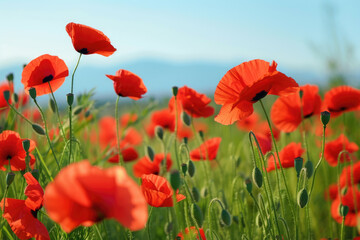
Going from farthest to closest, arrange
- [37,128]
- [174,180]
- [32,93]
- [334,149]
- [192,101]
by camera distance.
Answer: [334,149], [192,101], [37,128], [32,93], [174,180]

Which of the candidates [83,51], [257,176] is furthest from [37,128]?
[257,176]

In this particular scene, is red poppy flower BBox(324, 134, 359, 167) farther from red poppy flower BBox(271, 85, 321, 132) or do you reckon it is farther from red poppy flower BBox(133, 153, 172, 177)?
red poppy flower BBox(133, 153, 172, 177)

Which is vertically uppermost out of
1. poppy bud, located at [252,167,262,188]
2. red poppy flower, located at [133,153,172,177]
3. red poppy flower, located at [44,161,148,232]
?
red poppy flower, located at [44,161,148,232]

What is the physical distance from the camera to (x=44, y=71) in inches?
44.8

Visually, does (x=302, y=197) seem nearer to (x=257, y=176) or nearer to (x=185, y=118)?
(x=257, y=176)

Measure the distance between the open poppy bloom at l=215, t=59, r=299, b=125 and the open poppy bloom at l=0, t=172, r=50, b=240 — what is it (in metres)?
0.45

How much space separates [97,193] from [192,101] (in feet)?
3.18

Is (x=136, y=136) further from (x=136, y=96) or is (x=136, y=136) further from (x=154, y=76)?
(x=154, y=76)

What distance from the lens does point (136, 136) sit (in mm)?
2484

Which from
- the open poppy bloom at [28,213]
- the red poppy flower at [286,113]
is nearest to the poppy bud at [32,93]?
the open poppy bloom at [28,213]

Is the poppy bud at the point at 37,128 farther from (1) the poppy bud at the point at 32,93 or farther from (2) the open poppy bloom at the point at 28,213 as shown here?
(2) the open poppy bloom at the point at 28,213

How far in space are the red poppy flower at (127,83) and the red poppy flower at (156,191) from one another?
35 cm

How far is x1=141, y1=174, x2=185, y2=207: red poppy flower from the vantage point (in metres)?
Answer: 0.93

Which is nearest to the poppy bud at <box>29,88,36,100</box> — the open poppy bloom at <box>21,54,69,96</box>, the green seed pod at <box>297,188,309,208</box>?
the open poppy bloom at <box>21,54,69,96</box>
